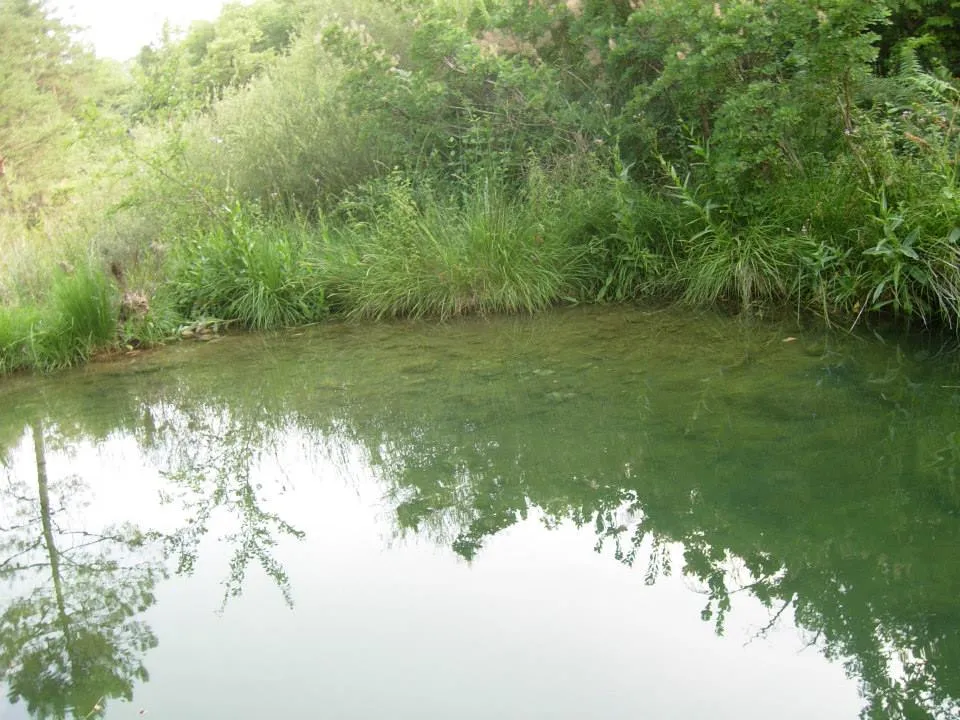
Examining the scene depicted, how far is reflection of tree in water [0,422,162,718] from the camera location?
2559mm

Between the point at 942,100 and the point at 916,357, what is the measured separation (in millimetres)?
2076

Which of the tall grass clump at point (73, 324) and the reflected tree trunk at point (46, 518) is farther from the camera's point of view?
the tall grass clump at point (73, 324)

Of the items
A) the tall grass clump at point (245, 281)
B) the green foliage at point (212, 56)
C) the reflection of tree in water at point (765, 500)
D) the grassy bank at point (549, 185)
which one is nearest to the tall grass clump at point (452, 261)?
the grassy bank at point (549, 185)

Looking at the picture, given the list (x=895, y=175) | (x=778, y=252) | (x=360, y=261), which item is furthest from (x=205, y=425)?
(x=895, y=175)

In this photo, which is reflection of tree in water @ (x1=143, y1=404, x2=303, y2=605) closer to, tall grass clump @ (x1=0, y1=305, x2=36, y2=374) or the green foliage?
tall grass clump @ (x1=0, y1=305, x2=36, y2=374)

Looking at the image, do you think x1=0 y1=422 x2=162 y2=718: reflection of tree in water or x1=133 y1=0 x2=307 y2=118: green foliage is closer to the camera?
x1=0 y1=422 x2=162 y2=718: reflection of tree in water

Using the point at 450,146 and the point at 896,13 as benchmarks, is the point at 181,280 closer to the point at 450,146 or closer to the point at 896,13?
the point at 450,146

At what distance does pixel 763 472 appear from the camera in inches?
133

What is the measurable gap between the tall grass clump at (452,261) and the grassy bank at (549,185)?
22 mm

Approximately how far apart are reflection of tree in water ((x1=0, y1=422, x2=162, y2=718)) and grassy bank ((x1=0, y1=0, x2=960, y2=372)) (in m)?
3.04

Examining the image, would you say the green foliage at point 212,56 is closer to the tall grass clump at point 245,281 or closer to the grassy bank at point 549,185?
the grassy bank at point 549,185

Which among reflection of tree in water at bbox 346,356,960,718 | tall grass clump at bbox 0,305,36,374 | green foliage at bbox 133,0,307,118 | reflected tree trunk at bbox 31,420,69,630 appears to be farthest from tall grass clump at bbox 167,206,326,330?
reflection of tree in water at bbox 346,356,960,718

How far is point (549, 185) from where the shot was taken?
702cm

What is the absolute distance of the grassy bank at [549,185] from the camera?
18.0 ft
